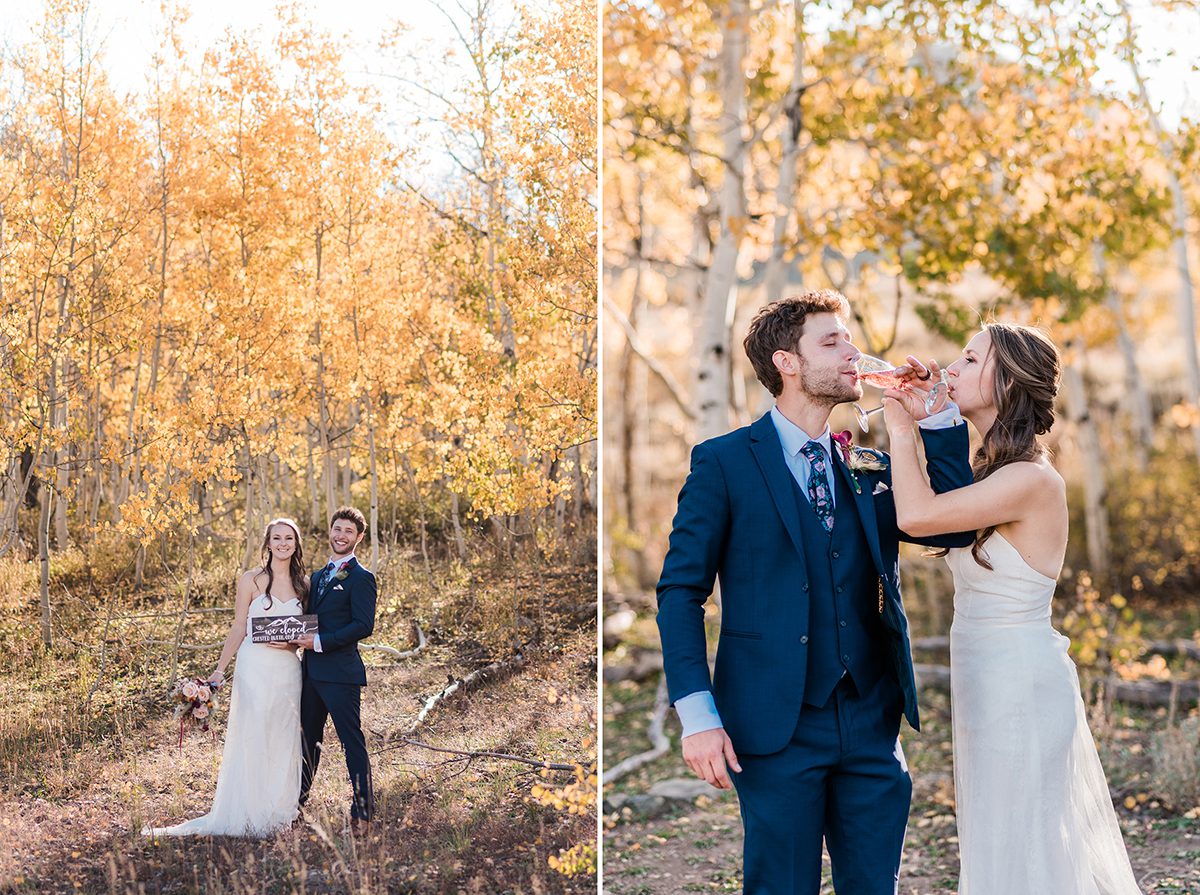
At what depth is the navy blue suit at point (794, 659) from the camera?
2.35m

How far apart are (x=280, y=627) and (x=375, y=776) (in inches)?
18.0

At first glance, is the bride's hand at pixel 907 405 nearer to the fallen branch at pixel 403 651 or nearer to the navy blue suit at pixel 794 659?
the navy blue suit at pixel 794 659

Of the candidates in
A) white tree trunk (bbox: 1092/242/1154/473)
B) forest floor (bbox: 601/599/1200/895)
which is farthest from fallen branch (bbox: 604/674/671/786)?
white tree trunk (bbox: 1092/242/1154/473)

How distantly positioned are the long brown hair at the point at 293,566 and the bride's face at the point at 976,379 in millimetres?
1712

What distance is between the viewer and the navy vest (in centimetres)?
238

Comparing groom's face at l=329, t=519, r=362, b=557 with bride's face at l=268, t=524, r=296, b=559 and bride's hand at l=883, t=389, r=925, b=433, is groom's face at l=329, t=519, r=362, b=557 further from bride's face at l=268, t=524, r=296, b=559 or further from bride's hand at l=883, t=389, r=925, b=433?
bride's hand at l=883, t=389, r=925, b=433

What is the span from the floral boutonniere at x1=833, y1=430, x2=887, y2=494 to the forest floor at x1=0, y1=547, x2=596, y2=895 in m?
0.95

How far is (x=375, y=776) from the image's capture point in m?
2.90

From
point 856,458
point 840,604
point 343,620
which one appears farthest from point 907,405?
point 343,620

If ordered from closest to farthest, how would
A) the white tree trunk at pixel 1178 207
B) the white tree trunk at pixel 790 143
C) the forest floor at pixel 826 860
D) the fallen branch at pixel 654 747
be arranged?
the forest floor at pixel 826 860 → the fallen branch at pixel 654 747 → the white tree trunk at pixel 790 143 → the white tree trunk at pixel 1178 207

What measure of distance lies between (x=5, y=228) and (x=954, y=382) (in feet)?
7.90

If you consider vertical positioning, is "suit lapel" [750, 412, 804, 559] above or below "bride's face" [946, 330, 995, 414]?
below

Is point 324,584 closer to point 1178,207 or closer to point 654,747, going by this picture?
point 654,747

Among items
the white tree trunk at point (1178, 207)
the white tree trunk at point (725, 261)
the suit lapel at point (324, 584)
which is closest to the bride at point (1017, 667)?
the suit lapel at point (324, 584)
